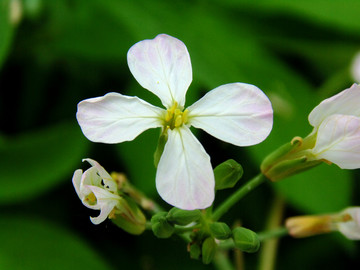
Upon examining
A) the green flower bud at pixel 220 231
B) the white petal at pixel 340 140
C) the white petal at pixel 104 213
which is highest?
the white petal at pixel 340 140

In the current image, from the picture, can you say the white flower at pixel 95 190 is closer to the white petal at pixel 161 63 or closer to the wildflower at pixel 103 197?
the wildflower at pixel 103 197

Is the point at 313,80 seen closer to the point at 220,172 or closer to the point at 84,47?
the point at 84,47

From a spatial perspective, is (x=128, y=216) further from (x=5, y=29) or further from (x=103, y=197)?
(x=5, y=29)

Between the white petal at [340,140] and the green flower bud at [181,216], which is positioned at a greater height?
the white petal at [340,140]

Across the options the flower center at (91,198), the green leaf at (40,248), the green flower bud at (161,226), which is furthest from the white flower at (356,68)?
the flower center at (91,198)

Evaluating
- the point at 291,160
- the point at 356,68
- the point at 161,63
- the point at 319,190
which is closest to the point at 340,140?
the point at 291,160

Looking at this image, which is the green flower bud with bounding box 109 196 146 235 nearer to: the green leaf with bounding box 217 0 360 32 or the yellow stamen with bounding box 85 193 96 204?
the yellow stamen with bounding box 85 193 96 204
